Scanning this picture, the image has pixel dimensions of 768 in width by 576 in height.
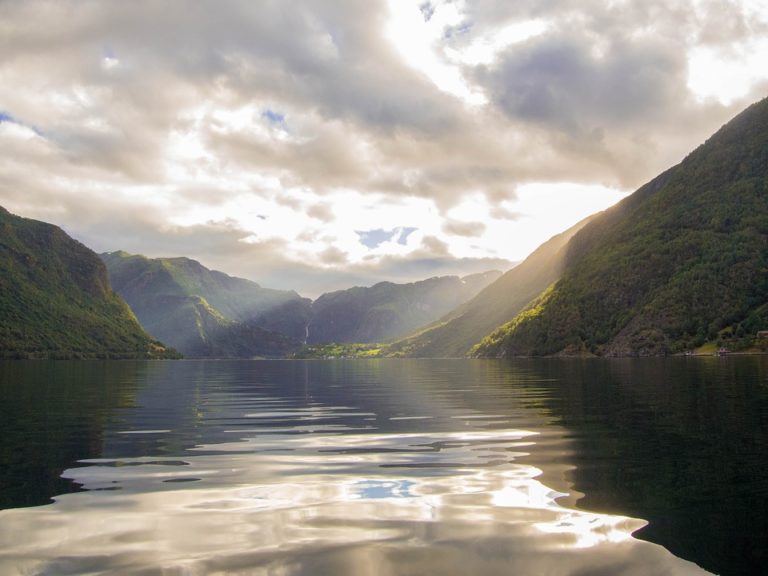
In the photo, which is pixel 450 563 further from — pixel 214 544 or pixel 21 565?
pixel 21 565

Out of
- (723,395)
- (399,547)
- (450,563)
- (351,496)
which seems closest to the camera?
(450,563)

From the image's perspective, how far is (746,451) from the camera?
63.9 ft

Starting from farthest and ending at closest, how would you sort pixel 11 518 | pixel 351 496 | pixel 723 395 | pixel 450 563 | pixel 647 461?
pixel 723 395
pixel 647 461
pixel 351 496
pixel 11 518
pixel 450 563

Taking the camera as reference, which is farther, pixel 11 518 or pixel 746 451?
pixel 746 451

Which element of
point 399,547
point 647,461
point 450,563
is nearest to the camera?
point 450,563

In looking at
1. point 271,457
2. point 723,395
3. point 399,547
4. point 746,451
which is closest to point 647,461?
point 746,451

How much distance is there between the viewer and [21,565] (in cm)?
1032

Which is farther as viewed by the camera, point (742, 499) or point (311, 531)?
point (742, 499)

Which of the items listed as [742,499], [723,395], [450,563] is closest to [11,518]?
[450,563]

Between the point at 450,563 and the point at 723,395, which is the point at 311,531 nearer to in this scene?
the point at 450,563

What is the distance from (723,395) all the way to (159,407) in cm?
4226

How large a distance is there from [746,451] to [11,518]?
71.7ft

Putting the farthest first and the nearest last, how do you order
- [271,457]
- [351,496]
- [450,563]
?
[271,457] → [351,496] → [450,563]

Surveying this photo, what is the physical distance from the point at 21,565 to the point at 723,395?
45.5m
